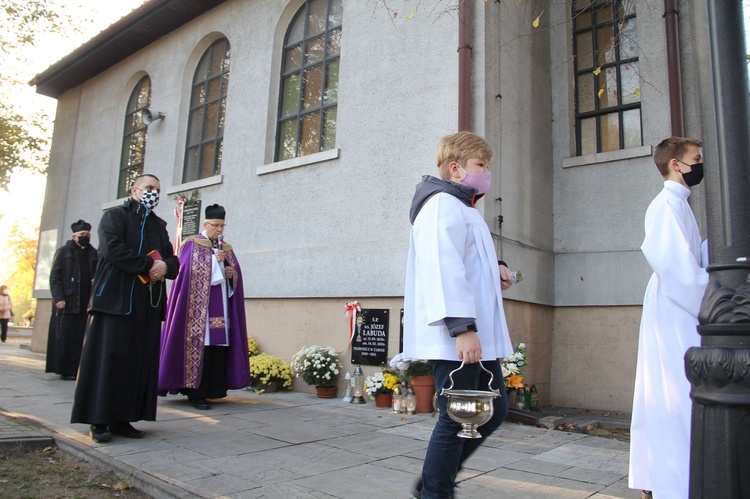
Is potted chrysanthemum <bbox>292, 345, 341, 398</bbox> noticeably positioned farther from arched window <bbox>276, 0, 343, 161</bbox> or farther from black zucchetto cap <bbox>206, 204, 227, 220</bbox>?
arched window <bbox>276, 0, 343, 161</bbox>

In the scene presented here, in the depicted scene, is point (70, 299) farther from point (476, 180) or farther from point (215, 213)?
point (476, 180)

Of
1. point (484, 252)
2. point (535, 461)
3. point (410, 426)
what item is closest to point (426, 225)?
point (484, 252)

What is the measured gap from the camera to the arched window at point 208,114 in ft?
37.5

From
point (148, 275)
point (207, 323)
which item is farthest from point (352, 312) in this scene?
point (148, 275)

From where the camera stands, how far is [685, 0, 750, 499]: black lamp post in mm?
1874

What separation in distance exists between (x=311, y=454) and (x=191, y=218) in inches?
287

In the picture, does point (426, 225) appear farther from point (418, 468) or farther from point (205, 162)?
point (205, 162)

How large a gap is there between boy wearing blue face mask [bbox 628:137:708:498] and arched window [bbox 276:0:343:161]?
6590 millimetres

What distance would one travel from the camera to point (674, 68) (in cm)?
758

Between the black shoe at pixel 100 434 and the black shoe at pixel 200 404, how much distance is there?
1848mm

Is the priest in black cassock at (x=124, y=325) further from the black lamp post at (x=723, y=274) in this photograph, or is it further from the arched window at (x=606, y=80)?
the arched window at (x=606, y=80)

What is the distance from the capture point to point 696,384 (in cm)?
201

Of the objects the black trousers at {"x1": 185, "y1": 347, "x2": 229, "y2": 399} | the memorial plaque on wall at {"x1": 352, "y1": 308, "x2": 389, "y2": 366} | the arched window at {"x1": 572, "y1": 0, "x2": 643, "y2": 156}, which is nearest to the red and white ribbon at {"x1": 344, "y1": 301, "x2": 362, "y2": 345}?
the memorial plaque on wall at {"x1": 352, "y1": 308, "x2": 389, "y2": 366}

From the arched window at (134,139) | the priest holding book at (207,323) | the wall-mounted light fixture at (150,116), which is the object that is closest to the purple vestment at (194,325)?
the priest holding book at (207,323)
